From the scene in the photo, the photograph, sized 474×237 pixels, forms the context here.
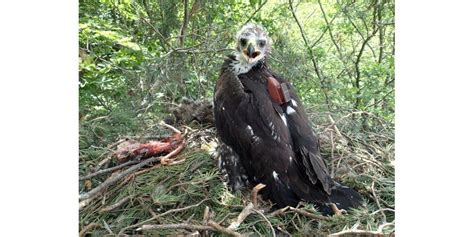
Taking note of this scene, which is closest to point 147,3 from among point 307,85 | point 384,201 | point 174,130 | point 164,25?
point 164,25

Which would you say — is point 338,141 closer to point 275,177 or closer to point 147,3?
point 275,177

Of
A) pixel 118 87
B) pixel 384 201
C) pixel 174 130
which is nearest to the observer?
pixel 384 201

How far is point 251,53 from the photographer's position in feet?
8.35

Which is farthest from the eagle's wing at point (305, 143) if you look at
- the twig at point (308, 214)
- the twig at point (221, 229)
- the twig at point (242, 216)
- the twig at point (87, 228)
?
the twig at point (87, 228)

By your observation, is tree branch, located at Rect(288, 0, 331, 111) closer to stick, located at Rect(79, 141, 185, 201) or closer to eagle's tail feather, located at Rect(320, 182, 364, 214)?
eagle's tail feather, located at Rect(320, 182, 364, 214)

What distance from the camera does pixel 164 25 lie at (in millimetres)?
2551

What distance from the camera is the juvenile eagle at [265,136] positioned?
2334 millimetres

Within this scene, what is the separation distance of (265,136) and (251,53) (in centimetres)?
40

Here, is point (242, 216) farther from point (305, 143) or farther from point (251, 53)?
point (251, 53)

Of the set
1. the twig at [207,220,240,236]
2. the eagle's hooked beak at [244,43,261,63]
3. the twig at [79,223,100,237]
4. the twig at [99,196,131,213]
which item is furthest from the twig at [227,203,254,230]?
the eagle's hooked beak at [244,43,261,63]

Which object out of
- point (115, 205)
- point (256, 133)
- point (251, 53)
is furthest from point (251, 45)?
point (115, 205)

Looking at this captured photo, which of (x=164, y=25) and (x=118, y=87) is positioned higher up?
(x=164, y=25)

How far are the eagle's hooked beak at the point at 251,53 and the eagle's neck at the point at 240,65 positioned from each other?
0.03 m

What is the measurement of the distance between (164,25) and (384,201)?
1.24 m
